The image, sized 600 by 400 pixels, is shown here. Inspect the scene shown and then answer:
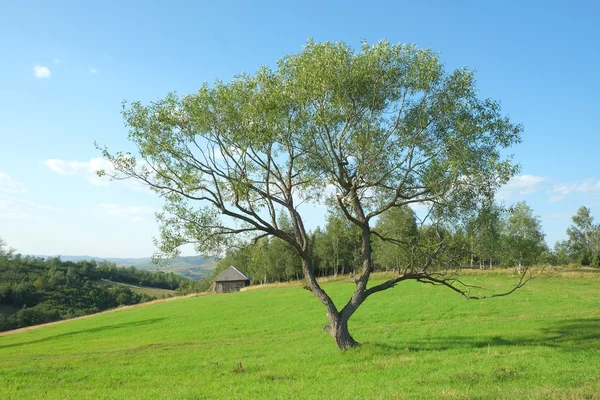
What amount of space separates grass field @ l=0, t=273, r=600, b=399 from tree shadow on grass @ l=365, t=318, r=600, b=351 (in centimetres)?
5

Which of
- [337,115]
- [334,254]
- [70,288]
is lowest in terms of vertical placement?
[70,288]

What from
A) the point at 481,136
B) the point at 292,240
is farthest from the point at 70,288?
the point at 481,136

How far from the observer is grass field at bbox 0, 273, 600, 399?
13.9 metres

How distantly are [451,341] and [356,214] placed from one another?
9234mm

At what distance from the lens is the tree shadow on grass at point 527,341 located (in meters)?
20.7

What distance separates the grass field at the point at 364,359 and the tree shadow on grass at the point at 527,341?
0.18 feet

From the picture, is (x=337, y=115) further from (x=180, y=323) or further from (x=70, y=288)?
(x=70, y=288)

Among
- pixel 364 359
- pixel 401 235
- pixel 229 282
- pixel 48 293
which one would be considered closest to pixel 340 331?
pixel 364 359

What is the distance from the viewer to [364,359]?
1883cm

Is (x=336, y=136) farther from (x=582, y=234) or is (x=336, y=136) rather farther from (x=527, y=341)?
(x=582, y=234)

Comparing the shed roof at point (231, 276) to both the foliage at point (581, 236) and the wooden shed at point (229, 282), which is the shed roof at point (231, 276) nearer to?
the wooden shed at point (229, 282)

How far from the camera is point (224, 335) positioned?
35375mm

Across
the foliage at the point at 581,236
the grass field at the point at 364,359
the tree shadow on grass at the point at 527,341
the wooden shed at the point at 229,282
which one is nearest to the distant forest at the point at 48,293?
the wooden shed at the point at 229,282

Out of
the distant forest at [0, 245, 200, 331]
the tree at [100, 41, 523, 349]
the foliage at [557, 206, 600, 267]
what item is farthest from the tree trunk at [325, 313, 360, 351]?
the foliage at [557, 206, 600, 267]
